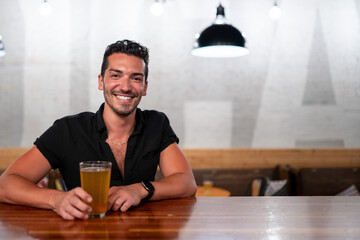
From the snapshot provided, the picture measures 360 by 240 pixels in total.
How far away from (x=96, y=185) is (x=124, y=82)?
2.23 feet

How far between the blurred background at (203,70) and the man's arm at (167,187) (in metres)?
2.69

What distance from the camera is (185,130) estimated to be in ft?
14.8

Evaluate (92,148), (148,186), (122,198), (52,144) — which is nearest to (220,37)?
(92,148)

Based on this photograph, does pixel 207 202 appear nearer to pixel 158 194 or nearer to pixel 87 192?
pixel 158 194

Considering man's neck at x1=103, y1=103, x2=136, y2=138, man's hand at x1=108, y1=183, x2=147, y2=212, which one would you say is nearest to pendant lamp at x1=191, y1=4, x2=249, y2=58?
man's neck at x1=103, y1=103, x2=136, y2=138

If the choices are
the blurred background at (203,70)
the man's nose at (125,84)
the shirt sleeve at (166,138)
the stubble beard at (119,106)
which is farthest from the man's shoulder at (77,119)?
the blurred background at (203,70)

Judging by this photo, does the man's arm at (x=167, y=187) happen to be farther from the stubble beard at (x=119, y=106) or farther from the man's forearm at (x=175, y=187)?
the stubble beard at (x=119, y=106)

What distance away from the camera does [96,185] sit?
3.67ft

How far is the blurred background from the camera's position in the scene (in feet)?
14.3

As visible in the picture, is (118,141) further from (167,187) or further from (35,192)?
(35,192)

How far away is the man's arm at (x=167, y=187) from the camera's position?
121 centimetres

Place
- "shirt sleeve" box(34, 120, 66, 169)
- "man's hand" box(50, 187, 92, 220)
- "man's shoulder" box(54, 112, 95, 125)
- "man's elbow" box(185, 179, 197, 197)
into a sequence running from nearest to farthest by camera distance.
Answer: "man's hand" box(50, 187, 92, 220) < "man's elbow" box(185, 179, 197, 197) < "shirt sleeve" box(34, 120, 66, 169) < "man's shoulder" box(54, 112, 95, 125)

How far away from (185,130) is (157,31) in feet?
4.07

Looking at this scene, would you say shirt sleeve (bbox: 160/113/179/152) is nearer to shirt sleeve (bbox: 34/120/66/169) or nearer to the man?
the man
